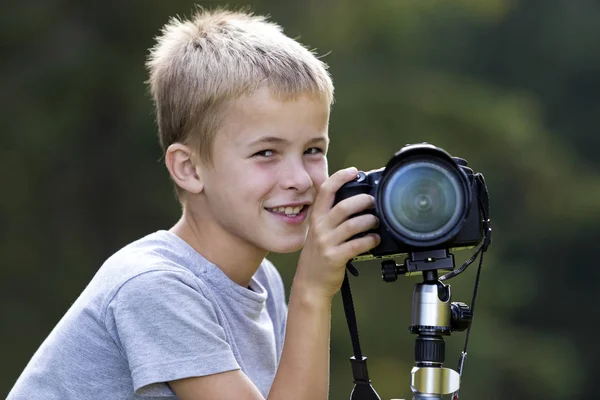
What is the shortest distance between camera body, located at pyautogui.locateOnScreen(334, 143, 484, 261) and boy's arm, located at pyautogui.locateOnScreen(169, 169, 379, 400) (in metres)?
0.10

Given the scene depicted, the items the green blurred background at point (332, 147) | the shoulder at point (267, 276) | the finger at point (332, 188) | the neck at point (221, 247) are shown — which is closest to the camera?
the finger at point (332, 188)

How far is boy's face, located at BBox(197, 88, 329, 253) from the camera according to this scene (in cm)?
201

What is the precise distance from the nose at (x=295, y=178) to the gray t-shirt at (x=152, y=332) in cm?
26

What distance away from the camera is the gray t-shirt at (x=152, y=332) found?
1.87 meters

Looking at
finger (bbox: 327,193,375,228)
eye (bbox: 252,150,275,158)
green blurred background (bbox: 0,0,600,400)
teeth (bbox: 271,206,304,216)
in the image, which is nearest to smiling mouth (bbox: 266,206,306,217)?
teeth (bbox: 271,206,304,216)

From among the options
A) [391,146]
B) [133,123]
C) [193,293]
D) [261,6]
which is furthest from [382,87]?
[193,293]

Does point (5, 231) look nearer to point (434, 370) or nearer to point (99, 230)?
point (99, 230)

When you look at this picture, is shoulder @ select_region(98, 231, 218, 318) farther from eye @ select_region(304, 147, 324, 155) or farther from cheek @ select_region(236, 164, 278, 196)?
eye @ select_region(304, 147, 324, 155)

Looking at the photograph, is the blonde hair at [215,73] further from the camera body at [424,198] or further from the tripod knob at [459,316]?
the tripod knob at [459,316]

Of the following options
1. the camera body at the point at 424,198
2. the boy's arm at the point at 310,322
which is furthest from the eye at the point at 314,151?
the camera body at the point at 424,198

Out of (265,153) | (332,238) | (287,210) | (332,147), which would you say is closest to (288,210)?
(287,210)

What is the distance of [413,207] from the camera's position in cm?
173

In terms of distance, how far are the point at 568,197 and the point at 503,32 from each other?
229 centimetres

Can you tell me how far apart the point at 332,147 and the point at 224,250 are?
203 inches
